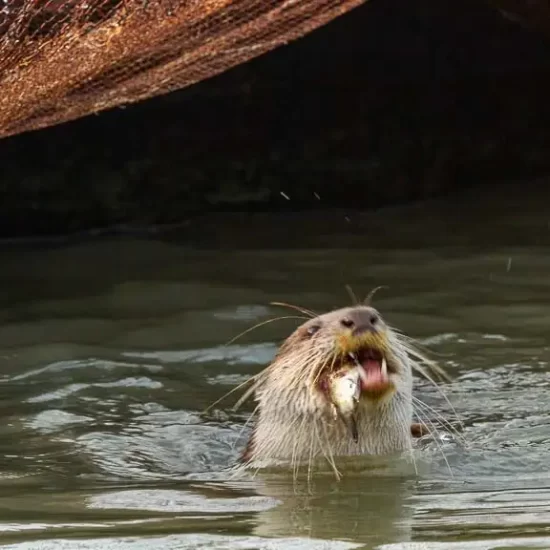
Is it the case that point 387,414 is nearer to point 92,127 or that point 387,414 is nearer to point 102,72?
point 102,72

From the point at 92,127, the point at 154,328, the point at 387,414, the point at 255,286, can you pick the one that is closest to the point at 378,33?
the point at 92,127

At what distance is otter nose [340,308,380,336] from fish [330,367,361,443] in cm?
14

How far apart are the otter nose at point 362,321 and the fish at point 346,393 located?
137mm

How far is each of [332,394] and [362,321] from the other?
1.00ft

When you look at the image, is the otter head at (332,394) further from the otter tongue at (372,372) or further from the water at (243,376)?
the water at (243,376)

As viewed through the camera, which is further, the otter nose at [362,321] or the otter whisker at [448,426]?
the otter whisker at [448,426]

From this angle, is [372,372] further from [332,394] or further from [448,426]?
[448,426]

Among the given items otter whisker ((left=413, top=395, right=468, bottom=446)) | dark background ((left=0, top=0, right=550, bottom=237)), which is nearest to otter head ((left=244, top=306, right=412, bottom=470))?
otter whisker ((left=413, top=395, right=468, bottom=446))

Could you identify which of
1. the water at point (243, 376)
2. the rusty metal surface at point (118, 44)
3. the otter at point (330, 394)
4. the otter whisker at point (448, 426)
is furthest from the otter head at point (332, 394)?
the rusty metal surface at point (118, 44)

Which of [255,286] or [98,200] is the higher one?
[98,200]

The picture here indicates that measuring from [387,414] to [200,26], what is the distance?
7.61ft

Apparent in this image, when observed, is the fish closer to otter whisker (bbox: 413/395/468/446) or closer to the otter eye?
the otter eye

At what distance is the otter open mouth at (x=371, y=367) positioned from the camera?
4418 mm

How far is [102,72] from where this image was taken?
6230 millimetres
